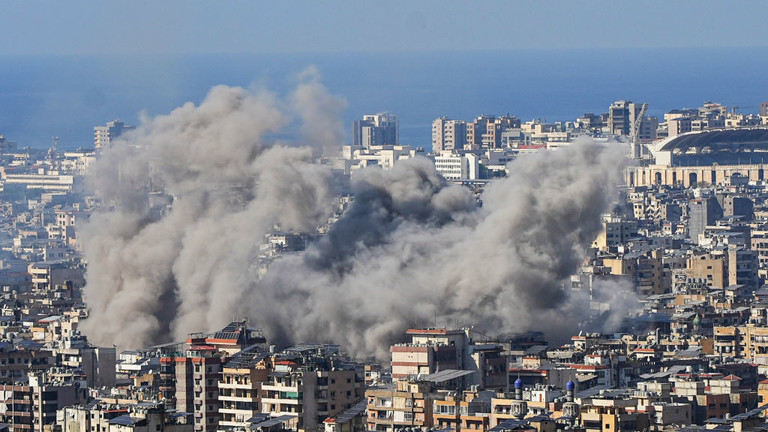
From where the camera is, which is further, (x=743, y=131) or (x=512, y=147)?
(x=512, y=147)

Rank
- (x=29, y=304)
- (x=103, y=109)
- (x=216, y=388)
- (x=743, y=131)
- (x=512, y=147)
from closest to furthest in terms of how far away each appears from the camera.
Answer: (x=216, y=388)
(x=29, y=304)
(x=743, y=131)
(x=512, y=147)
(x=103, y=109)

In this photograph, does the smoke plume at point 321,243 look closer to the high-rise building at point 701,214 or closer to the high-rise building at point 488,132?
the high-rise building at point 701,214

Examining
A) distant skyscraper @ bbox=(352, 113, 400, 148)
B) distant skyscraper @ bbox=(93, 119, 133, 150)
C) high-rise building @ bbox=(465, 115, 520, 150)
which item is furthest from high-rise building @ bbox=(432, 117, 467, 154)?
distant skyscraper @ bbox=(93, 119, 133, 150)

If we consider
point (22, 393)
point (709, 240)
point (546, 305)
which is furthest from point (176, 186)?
point (709, 240)

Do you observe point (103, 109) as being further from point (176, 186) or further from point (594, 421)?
point (594, 421)

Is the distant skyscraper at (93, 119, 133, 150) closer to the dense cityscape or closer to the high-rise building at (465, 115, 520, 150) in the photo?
the high-rise building at (465, 115, 520, 150)

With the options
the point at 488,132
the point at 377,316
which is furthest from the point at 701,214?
the point at 488,132
